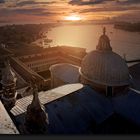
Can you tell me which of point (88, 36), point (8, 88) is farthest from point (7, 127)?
point (8, 88)

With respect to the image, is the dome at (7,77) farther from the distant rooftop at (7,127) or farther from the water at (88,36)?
the distant rooftop at (7,127)

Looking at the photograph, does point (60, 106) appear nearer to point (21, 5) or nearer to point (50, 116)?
point (50, 116)

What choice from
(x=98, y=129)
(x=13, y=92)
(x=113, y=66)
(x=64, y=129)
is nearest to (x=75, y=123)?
(x=64, y=129)

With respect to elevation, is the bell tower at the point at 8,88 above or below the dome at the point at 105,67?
below

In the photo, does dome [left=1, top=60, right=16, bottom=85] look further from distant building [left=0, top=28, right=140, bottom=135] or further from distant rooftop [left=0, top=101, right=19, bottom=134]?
distant rooftop [left=0, top=101, right=19, bottom=134]

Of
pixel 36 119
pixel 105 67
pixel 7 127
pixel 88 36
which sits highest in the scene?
pixel 88 36

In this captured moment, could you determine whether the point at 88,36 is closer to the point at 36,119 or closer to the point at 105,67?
the point at 105,67

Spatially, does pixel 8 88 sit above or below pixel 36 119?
below

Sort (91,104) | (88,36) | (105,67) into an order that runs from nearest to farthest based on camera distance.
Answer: (88,36)
(91,104)
(105,67)

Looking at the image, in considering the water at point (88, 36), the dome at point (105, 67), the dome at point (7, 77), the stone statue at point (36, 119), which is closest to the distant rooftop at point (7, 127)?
the stone statue at point (36, 119)

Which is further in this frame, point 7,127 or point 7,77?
point 7,77
